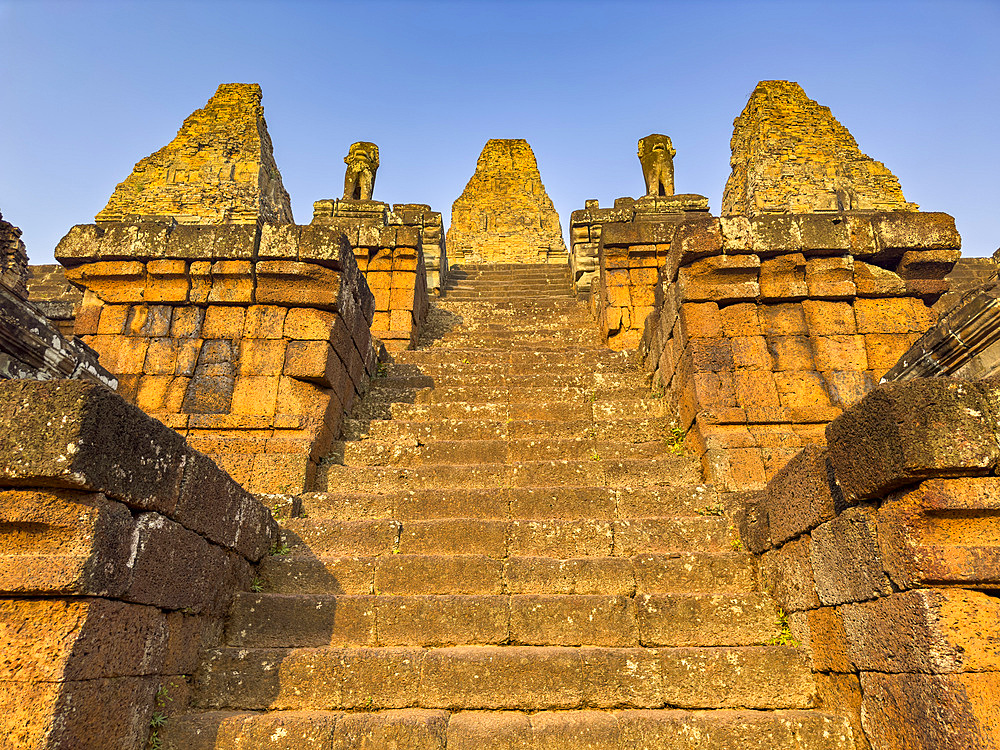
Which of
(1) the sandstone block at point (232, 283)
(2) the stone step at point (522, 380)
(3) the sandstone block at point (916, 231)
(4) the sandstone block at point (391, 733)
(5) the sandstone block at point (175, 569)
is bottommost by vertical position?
(4) the sandstone block at point (391, 733)

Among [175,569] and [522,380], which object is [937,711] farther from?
[522,380]

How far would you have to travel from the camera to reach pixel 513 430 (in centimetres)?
579

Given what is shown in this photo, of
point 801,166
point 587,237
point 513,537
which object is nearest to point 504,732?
point 513,537

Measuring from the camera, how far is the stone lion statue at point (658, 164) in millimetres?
13555

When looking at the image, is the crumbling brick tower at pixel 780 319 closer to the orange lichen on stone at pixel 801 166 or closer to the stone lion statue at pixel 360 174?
the stone lion statue at pixel 360 174

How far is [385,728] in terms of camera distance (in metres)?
2.77

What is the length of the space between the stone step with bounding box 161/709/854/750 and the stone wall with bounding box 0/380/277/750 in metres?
0.37

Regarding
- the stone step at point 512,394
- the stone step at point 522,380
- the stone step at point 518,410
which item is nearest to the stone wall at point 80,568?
the stone step at point 518,410

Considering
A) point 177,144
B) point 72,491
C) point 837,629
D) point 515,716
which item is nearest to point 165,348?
point 72,491

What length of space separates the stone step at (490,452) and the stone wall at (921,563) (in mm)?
2564

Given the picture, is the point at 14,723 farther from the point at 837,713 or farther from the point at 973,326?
the point at 973,326

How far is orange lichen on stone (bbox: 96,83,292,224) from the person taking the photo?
22.3 m

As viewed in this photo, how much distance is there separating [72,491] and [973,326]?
16.4 feet

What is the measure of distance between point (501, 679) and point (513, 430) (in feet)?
9.49
